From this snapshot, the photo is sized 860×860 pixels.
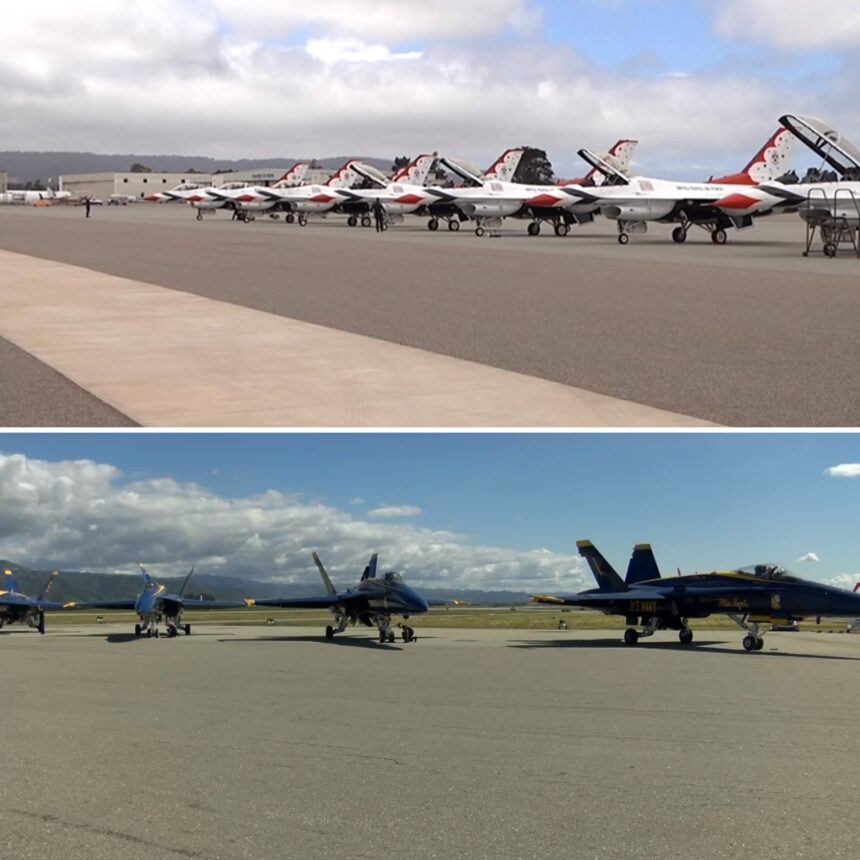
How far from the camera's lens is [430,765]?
314 inches

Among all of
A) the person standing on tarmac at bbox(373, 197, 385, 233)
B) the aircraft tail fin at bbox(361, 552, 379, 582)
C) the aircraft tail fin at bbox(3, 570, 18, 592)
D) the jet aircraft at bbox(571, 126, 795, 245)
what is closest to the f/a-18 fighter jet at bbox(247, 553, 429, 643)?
the aircraft tail fin at bbox(361, 552, 379, 582)

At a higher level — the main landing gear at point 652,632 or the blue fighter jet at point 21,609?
the main landing gear at point 652,632

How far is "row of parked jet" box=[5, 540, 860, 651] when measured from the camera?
2056 cm

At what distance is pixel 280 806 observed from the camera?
6707 mm

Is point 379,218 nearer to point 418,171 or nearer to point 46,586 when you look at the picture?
point 418,171

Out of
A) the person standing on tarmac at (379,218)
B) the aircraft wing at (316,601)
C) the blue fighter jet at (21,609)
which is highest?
the person standing on tarmac at (379,218)

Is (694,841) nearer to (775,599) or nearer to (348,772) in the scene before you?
(348,772)

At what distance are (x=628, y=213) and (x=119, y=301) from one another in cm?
3863

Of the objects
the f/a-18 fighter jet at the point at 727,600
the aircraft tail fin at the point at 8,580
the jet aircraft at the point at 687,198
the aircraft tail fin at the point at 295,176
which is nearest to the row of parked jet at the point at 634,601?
the f/a-18 fighter jet at the point at 727,600

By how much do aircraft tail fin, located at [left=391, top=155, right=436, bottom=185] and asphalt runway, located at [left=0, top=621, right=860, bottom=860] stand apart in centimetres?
8358

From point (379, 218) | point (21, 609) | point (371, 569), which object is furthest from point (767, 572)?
point (379, 218)

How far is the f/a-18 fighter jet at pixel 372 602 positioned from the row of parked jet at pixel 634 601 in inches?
0.9

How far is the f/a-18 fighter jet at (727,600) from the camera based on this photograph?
65.8ft

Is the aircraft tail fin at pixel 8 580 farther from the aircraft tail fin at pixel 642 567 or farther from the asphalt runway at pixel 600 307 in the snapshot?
the aircraft tail fin at pixel 642 567
